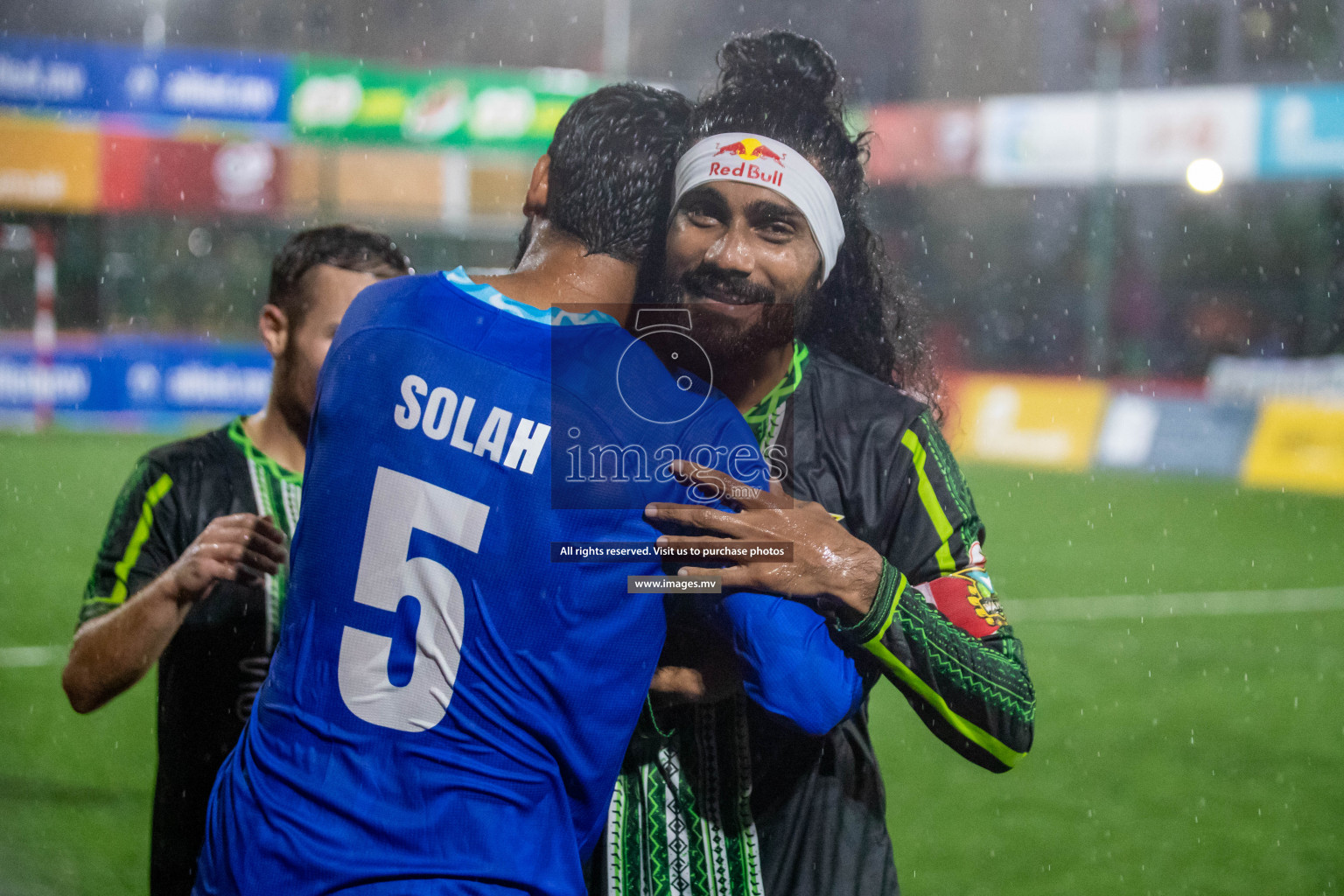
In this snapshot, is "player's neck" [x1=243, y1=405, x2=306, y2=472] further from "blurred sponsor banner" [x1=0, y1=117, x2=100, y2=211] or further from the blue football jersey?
"blurred sponsor banner" [x1=0, y1=117, x2=100, y2=211]

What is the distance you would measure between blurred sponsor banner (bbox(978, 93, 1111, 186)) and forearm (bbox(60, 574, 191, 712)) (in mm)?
2368

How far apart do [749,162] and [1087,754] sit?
3480 mm

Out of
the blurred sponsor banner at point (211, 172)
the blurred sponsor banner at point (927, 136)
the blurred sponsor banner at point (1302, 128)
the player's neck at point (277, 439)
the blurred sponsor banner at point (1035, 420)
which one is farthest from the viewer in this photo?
the blurred sponsor banner at point (211, 172)

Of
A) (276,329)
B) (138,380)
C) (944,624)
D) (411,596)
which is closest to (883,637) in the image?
(944,624)

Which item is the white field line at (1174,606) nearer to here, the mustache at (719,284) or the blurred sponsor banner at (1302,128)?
the blurred sponsor banner at (1302,128)

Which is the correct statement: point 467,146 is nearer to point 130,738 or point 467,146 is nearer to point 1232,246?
point 130,738

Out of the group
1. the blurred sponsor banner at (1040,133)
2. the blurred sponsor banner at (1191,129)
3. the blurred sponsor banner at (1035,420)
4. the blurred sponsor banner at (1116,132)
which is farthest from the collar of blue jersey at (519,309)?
the blurred sponsor banner at (1035,420)

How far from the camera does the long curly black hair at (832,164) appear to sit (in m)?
1.40

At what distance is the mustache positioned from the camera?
1321mm

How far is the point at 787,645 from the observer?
1.22m

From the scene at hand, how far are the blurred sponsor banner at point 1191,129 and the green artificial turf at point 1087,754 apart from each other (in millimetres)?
2502

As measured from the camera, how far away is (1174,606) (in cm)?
629

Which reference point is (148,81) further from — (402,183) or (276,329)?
(402,183)

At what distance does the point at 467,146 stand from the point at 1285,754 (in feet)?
11.7
